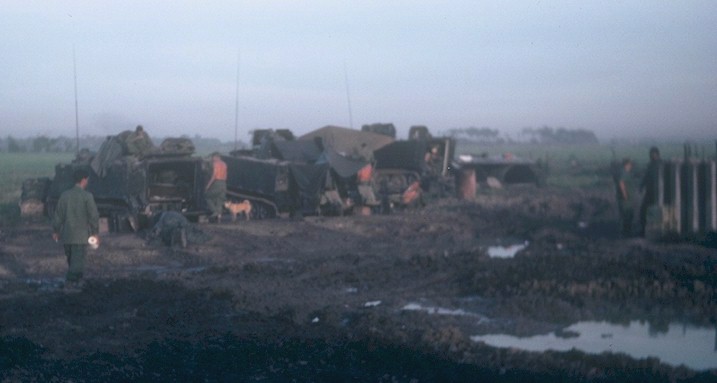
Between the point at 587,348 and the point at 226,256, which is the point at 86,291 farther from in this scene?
the point at 587,348

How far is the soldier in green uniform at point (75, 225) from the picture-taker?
11969 mm

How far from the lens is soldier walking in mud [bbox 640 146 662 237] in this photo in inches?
652

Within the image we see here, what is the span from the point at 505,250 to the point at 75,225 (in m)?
8.89

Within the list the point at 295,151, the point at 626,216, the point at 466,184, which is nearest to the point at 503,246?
the point at 626,216

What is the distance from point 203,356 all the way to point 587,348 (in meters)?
3.89

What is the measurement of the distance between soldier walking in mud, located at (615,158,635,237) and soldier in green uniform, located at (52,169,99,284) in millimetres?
10419

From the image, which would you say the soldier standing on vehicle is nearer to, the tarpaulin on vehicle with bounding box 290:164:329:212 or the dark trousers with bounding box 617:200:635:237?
the tarpaulin on vehicle with bounding box 290:164:329:212

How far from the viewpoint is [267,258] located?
16.2 m

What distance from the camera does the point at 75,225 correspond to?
1198 centimetres

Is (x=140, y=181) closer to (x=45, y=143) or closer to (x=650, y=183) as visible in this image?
(x=650, y=183)

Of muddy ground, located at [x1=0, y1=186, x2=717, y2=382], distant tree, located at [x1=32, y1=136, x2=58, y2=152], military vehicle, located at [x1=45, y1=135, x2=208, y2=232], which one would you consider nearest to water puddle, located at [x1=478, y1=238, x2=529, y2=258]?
muddy ground, located at [x1=0, y1=186, x2=717, y2=382]

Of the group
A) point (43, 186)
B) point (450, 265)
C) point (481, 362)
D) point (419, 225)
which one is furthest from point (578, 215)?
point (481, 362)

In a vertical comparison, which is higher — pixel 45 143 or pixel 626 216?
pixel 45 143

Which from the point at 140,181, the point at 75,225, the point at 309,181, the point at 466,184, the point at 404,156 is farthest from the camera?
the point at 466,184
